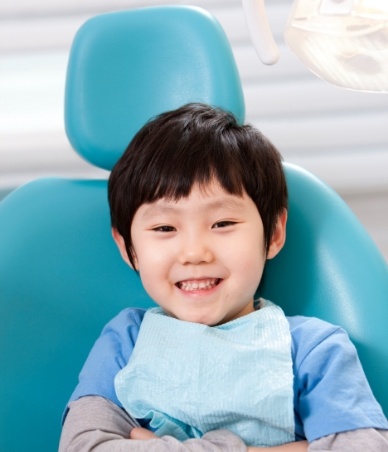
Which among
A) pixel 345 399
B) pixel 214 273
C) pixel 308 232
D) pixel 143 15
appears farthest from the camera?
pixel 143 15

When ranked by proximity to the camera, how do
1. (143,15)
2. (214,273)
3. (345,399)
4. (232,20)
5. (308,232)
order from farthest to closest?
(232,20) → (143,15) → (308,232) → (214,273) → (345,399)

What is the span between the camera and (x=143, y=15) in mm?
1514

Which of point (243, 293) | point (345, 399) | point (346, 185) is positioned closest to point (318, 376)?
point (345, 399)

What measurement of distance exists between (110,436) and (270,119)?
3.46 ft

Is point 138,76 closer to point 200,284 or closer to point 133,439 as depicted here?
point 200,284

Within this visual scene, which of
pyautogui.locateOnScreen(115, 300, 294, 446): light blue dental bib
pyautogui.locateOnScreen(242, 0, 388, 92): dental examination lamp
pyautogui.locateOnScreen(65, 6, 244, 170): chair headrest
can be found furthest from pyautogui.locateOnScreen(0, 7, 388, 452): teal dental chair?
pyautogui.locateOnScreen(242, 0, 388, 92): dental examination lamp

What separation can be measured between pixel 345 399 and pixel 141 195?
39 cm

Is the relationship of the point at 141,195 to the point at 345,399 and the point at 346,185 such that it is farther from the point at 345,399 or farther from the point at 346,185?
the point at 346,185

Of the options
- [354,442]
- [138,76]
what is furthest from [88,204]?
[354,442]

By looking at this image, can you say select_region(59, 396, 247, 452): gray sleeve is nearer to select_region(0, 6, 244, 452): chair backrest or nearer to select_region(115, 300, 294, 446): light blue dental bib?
select_region(115, 300, 294, 446): light blue dental bib

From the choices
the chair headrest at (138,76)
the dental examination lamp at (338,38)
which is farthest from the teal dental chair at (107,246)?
the dental examination lamp at (338,38)

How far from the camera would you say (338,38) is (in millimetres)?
852

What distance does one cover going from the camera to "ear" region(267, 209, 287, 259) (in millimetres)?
1343

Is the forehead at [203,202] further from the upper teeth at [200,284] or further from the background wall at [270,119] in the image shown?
the background wall at [270,119]
